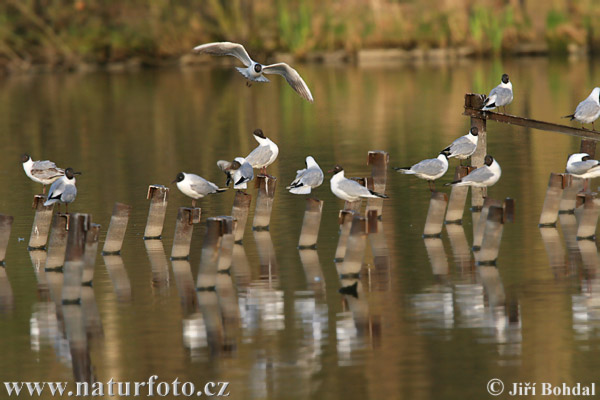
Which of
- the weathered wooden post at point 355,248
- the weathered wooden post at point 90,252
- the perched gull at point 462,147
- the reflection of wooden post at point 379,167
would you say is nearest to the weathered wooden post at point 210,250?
the weathered wooden post at point 90,252

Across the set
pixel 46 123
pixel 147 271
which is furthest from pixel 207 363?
pixel 46 123

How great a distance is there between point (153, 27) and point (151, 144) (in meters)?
28.7

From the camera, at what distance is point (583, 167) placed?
15.8m

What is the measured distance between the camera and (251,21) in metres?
58.8

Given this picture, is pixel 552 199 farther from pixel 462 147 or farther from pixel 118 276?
pixel 118 276

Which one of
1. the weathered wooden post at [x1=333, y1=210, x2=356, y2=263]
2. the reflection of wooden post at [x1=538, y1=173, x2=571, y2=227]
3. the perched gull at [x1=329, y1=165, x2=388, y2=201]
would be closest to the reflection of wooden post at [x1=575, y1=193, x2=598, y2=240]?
the reflection of wooden post at [x1=538, y1=173, x2=571, y2=227]

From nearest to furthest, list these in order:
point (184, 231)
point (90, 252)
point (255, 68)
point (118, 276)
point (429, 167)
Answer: point (90, 252), point (118, 276), point (184, 231), point (429, 167), point (255, 68)

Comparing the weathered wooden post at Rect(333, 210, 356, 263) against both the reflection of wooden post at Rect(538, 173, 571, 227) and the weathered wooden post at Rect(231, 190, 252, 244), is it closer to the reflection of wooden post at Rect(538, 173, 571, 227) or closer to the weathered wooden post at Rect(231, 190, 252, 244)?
the weathered wooden post at Rect(231, 190, 252, 244)

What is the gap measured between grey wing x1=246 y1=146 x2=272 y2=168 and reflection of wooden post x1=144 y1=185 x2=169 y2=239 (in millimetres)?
1175

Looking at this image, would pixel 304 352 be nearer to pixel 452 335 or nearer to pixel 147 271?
pixel 452 335

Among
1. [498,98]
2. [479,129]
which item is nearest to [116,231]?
[479,129]

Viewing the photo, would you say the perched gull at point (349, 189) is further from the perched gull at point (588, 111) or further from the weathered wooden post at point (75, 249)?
the perched gull at point (588, 111)

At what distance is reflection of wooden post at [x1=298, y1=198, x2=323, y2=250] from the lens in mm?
15621

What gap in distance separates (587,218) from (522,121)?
6.15 feet
